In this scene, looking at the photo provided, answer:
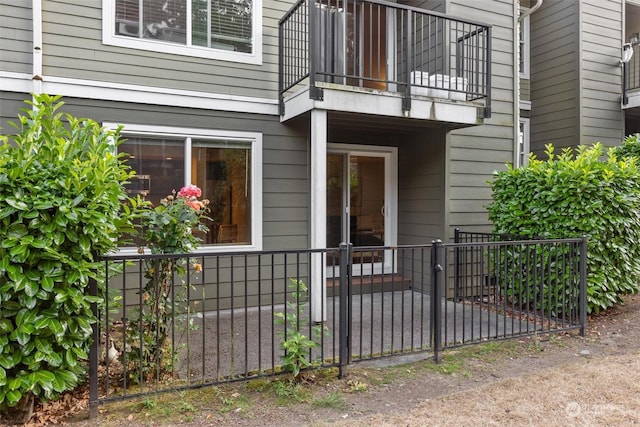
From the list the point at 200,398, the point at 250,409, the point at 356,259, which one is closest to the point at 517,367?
the point at 250,409

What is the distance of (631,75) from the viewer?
894cm

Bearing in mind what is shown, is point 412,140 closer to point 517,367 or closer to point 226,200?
point 226,200

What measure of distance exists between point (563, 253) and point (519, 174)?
1.43 metres

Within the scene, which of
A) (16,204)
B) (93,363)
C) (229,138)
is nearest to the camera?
(16,204)

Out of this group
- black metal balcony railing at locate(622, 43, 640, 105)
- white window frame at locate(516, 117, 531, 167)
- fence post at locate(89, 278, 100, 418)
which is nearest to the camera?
fence post at locate(89, 278, 100, 418)

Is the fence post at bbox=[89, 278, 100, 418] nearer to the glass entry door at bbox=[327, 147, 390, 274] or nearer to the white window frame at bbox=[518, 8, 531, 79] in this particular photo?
the glass entry door at bbox=[327, 147, 390, 274]

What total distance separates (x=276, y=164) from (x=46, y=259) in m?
3.28

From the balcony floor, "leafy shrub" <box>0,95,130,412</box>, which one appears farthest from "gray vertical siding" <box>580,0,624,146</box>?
"leafy shrub" <box>0,95,130,412</box>

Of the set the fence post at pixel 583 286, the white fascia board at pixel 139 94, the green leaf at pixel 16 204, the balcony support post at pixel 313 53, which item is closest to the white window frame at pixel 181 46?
the white fascia board at pixel 139 94

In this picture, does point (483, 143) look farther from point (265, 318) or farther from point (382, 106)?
point (265, 318)

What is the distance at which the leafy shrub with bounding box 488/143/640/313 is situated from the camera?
4.83 meters

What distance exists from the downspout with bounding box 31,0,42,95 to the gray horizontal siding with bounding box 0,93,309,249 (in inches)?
39.8

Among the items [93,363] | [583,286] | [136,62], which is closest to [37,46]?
[136,62]

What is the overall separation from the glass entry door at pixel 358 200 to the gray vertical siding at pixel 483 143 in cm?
107
